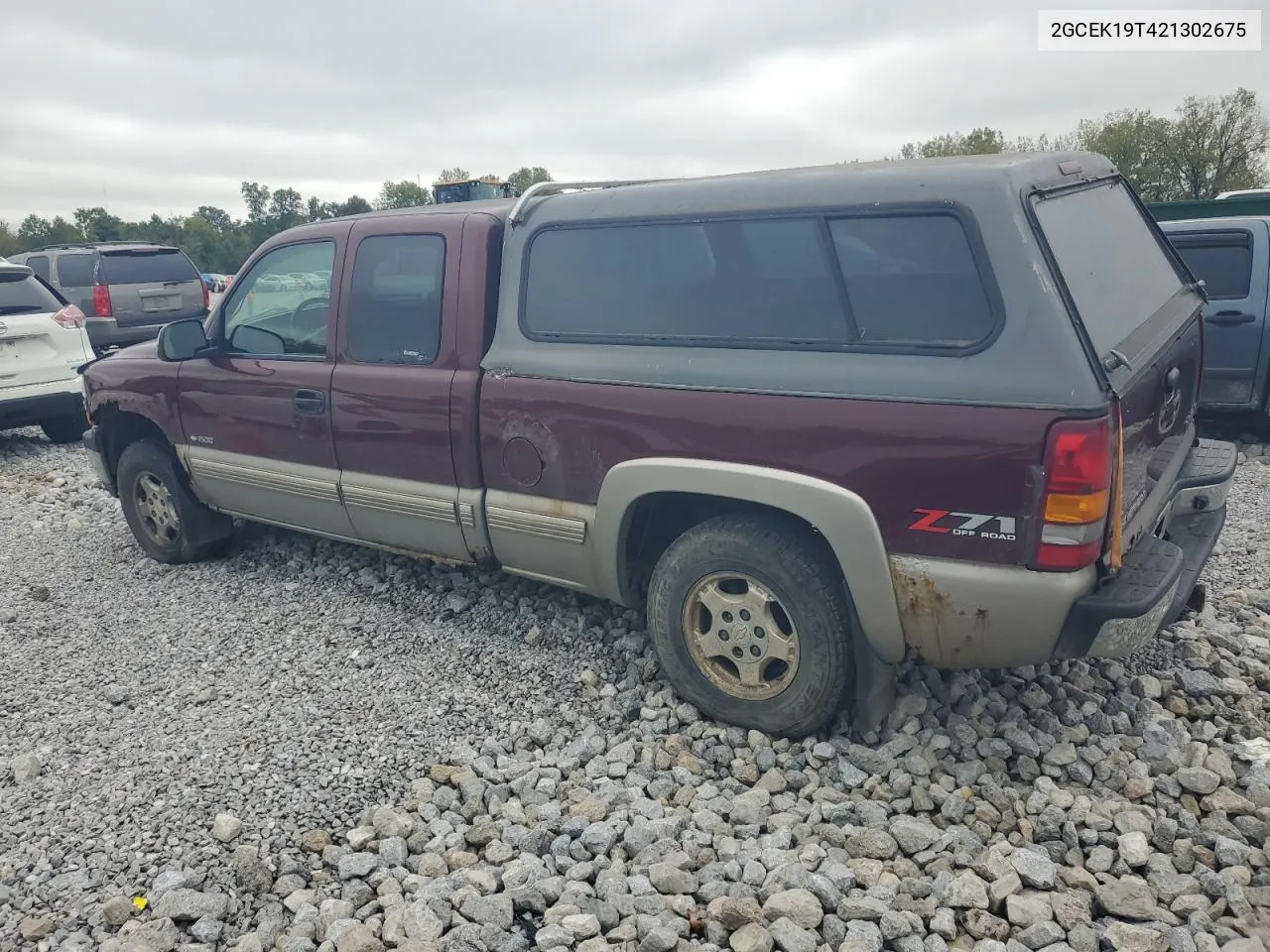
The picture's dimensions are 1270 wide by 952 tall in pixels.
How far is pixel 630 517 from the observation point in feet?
12.0

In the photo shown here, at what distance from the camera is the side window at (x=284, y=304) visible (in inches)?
184

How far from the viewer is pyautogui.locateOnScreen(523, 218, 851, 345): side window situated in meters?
3.24

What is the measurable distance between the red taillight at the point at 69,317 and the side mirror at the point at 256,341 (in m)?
4.82

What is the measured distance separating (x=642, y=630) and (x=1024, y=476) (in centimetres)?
203

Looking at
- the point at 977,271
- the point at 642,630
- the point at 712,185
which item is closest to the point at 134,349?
the point at 642,630

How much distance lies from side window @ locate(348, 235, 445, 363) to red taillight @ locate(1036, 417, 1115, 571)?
8.28ft

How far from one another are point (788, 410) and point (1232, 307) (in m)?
5.77

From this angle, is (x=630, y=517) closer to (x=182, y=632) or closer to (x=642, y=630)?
(x=642, y=630)

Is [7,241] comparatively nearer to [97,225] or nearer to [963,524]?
[97,225]

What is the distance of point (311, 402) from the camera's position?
4609 millimetres

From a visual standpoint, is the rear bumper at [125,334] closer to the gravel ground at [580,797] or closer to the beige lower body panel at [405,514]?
the gravel ground at [580,797]

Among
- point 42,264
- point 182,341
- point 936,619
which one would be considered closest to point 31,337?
point 182,341

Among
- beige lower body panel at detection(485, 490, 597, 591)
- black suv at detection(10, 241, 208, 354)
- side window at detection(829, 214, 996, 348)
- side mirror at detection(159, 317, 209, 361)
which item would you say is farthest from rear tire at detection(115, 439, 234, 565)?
black suv at detection(10, 241, 208, 354)

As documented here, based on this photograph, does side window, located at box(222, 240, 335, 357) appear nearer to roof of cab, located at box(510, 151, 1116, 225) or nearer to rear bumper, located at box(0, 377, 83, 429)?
roof of cab, located at box(510, 151, 1116, 225)
